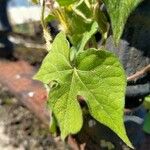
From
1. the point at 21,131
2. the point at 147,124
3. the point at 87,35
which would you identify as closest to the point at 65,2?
the point at 87,35

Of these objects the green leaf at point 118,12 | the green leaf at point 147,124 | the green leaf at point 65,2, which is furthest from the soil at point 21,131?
the green leaf at point 118,12

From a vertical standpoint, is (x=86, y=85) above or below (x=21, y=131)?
above

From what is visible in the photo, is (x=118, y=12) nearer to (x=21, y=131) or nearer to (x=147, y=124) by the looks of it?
(x=147, y=124)

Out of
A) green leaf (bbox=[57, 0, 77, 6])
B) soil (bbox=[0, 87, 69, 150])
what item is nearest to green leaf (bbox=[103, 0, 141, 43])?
green leaf (bbox=[57, 0, 77, 6])

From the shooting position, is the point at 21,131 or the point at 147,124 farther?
the point at 21,131

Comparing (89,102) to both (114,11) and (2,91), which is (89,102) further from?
(2,91)

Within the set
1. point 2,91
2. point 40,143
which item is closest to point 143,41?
point 40,143

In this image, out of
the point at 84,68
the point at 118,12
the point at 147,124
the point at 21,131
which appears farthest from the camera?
the point at 21,131
